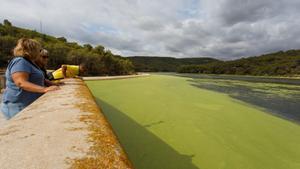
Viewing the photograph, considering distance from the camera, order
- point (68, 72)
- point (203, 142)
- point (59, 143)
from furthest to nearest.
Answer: point (68, 72) → point (203, 142) → point (59, 143)

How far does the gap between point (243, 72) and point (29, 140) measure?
320ft

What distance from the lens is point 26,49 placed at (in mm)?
2367

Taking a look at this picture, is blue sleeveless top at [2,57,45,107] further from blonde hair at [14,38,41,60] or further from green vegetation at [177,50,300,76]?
green vegetation at [177,50,300,76]

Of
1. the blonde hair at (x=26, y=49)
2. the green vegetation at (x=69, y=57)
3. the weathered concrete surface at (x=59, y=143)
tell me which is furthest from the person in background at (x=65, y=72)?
the green vegetation at (x=69, y=57)

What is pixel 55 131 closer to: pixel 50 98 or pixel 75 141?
pixel 75 141

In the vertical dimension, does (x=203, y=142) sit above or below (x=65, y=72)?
below

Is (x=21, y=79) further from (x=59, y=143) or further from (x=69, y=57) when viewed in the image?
(x=69, y=57)

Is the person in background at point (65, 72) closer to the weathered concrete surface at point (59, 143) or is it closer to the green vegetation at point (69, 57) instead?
the weathered concrete surface at point (59, 143)

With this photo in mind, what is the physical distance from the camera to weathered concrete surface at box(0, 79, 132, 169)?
93cm

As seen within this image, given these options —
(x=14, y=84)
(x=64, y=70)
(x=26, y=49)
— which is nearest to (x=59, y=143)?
(x=14, y=84)

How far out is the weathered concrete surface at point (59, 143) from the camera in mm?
928

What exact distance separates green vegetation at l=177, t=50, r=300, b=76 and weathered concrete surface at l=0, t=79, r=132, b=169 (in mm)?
84366

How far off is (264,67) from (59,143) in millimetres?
95576

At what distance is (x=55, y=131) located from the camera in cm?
131
